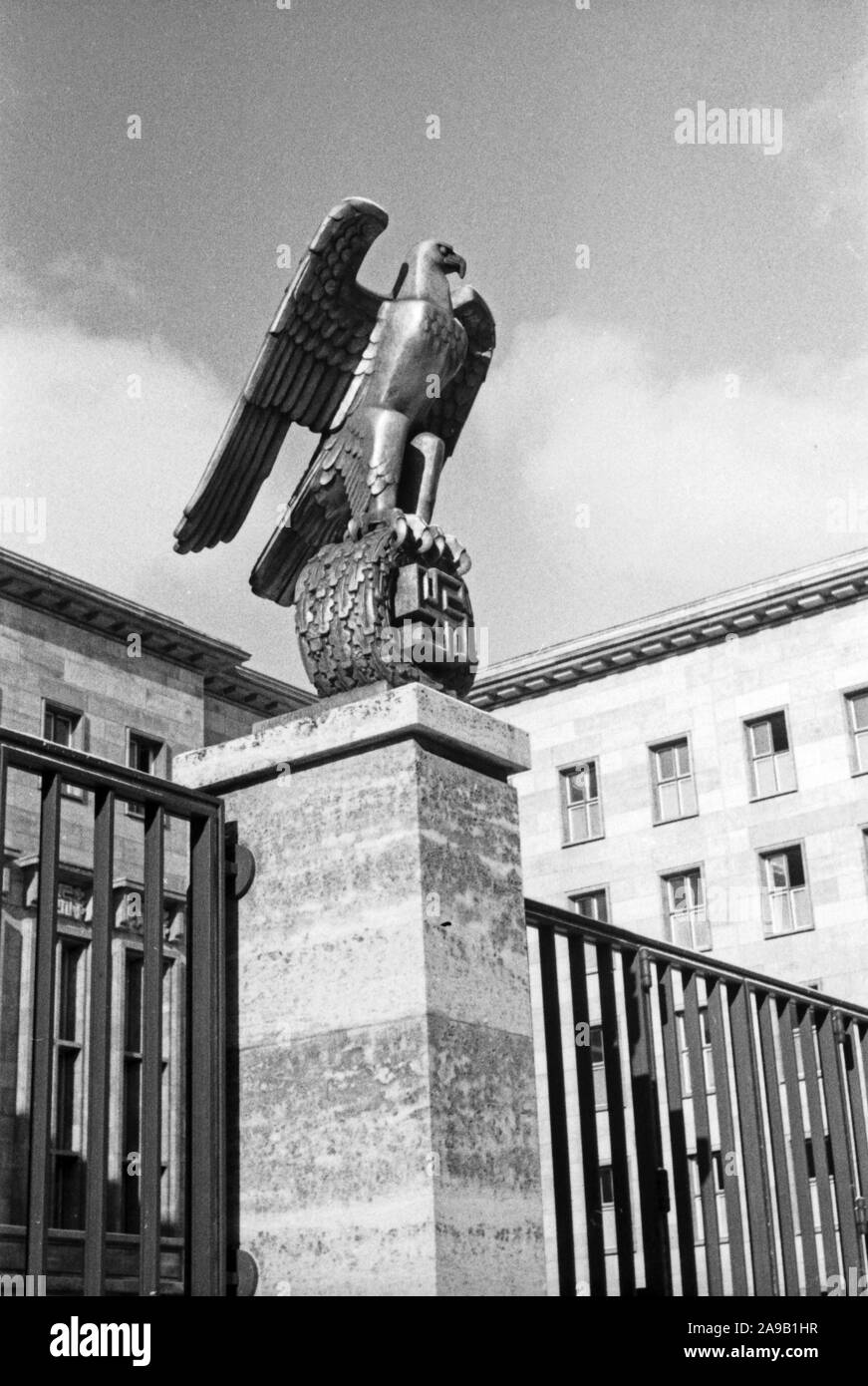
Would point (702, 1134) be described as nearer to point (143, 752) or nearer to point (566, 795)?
point (143, 752)

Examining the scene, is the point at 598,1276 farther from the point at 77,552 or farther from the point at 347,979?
the point at 77,552

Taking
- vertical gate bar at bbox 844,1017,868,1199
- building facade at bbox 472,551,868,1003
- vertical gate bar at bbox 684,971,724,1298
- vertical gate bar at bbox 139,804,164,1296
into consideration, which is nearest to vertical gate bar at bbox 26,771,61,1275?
vertical gate bar at bbox 139,804,164,1296

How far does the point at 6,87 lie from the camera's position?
10.2 m

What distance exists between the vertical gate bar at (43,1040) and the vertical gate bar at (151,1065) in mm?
292

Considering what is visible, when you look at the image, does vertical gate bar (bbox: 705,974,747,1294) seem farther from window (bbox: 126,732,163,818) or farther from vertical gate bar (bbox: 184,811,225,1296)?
window (bbox: 126,732,163,818)

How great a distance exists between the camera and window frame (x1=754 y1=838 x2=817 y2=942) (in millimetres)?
37844

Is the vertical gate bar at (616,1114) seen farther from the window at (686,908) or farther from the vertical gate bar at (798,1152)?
the window at (686,908)

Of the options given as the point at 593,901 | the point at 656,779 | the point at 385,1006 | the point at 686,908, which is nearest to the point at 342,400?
the point at 385,1006

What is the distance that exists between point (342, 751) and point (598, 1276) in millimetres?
2542

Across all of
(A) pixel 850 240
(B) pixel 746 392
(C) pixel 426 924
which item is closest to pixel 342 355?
(C) pixel 426 924

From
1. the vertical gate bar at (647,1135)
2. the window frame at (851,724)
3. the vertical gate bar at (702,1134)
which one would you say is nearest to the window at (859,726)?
the window frame at (851,724)

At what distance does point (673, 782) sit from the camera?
135 feet

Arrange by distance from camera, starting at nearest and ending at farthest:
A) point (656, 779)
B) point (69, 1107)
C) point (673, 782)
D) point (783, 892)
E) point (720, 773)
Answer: point (69, 1107), point (783, 892), point (720, 773), point (673, 782), point (656, 779)

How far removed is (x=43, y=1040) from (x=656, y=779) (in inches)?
1465
